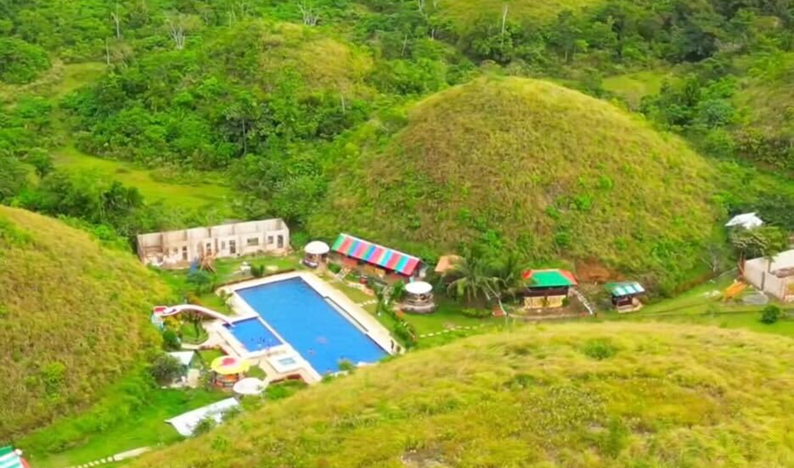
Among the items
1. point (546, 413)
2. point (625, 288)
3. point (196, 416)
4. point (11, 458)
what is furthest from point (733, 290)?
point (11, 458)

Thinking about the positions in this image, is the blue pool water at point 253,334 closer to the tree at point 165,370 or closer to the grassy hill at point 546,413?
the tree at point 165,370

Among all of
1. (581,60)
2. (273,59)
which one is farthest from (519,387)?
(581,60)

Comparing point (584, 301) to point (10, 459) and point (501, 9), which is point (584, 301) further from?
point (501, 9)

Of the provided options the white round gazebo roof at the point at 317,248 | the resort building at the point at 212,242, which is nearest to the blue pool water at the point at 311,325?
the white round gazebo roof at the point at 317,248

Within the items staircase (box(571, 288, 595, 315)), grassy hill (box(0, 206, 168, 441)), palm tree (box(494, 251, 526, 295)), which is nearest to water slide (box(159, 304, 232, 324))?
grassy hill (box(0, 206, 168, 441))

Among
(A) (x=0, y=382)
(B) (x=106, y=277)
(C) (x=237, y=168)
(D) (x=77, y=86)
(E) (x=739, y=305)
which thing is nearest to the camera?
(A) (x=0, y=382)

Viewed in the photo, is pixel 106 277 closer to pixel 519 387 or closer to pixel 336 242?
pixel 336 242
